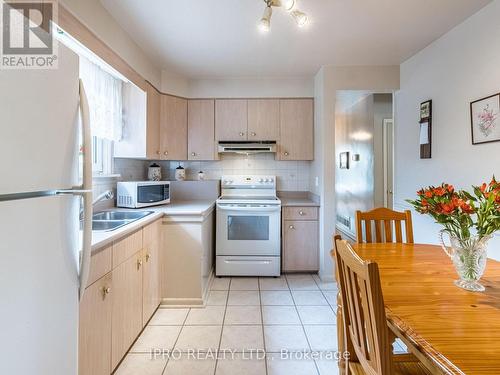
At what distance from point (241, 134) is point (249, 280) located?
178 cm

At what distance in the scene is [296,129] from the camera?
3439 mm

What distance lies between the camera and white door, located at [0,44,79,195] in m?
0.73

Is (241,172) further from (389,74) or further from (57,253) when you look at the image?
(57,253)

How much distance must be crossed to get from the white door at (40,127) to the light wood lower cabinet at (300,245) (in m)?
2.52

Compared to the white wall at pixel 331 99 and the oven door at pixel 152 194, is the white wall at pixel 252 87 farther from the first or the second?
the oven door at pixel 152 194

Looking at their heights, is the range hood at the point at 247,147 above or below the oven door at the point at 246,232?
above

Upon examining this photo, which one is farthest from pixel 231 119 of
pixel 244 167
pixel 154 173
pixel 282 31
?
pixel 282 31

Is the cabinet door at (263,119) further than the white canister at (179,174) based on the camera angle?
No

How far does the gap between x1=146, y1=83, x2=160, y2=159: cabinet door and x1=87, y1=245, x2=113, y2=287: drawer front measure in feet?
4.98

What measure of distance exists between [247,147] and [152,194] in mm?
1244

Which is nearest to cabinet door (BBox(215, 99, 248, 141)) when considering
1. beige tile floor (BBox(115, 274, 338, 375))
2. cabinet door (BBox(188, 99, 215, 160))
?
cabinet door (BBox(188, 99, 215, 160))

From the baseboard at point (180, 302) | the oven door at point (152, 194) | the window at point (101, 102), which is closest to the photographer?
the window at point (101, 102)

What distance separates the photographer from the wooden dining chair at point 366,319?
2.65 ft

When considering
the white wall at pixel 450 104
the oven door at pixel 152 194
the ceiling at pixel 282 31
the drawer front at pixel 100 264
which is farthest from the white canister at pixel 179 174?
the white wall at pixel 450 104
